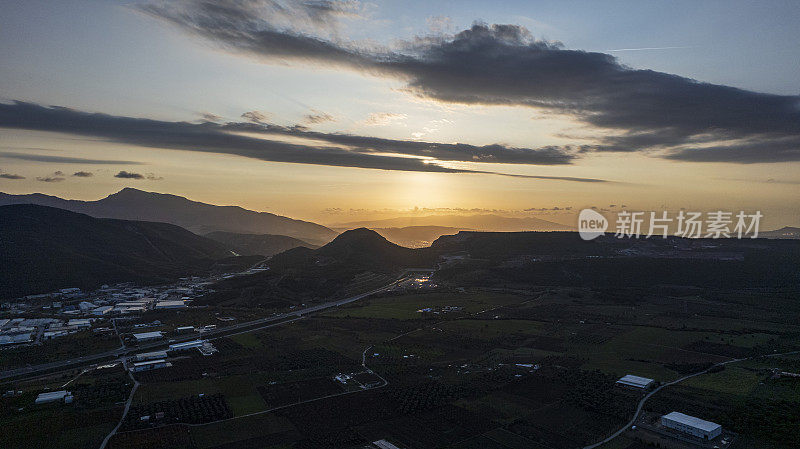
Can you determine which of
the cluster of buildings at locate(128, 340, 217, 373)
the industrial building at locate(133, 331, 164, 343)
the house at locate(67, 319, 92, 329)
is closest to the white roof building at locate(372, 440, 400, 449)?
the cluster of buildings at locate(128, 340, 217, 373)

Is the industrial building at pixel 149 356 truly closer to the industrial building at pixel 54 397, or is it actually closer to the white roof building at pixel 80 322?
the industrial building at pixel 54 397

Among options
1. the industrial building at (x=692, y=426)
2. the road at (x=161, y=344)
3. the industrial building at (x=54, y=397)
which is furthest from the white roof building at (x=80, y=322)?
the industrial building at (x=692, y=426)

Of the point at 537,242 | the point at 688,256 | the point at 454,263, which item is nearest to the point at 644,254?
the point at 688,256

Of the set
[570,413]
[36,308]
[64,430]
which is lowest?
[36,308]

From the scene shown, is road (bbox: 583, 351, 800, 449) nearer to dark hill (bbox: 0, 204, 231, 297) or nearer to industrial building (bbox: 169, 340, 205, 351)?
industrial building (bbox: 169, 340, 205, 351)

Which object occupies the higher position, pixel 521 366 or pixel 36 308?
pixel 521 366

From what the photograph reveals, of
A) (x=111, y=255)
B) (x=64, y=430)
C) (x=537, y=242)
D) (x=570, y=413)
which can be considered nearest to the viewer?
(x=64, y=430)

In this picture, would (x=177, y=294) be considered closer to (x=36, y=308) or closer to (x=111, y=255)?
(x=36, y=308)
